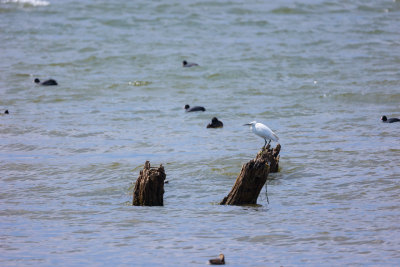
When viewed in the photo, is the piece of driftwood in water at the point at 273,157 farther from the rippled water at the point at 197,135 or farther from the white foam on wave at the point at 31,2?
the white foam on wave at the point at 31,2

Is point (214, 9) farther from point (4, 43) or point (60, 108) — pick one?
point (60, 108)

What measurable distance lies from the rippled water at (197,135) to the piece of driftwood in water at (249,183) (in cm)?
20

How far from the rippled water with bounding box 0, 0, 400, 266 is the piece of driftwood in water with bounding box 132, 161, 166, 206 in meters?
0.17

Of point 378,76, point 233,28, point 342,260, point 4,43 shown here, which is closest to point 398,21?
point 233,28

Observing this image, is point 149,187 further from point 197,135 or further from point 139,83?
point 139,83

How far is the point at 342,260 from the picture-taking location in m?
7.71

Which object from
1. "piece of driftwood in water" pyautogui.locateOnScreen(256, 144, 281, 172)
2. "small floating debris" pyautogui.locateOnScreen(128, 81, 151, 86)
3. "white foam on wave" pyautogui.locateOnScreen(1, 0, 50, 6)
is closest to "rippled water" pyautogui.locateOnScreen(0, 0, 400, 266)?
"small floating debris" pyautogui.locateOnScreen(128, 81, 151, 86)

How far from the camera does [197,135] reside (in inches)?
632

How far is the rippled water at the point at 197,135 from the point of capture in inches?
334

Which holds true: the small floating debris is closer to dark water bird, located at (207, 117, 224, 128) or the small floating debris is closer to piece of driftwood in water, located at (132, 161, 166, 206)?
dark water bird, located at (207, 117, 224, 128)

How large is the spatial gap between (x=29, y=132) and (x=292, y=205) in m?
8.04

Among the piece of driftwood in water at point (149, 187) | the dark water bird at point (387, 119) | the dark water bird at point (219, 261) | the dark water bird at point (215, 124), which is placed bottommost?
the dark water bird at point (219, 261)

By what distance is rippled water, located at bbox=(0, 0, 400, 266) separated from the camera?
8.48 meters

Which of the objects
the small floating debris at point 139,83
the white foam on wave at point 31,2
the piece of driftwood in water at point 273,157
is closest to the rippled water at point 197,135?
the small floating debris at point 139,83
